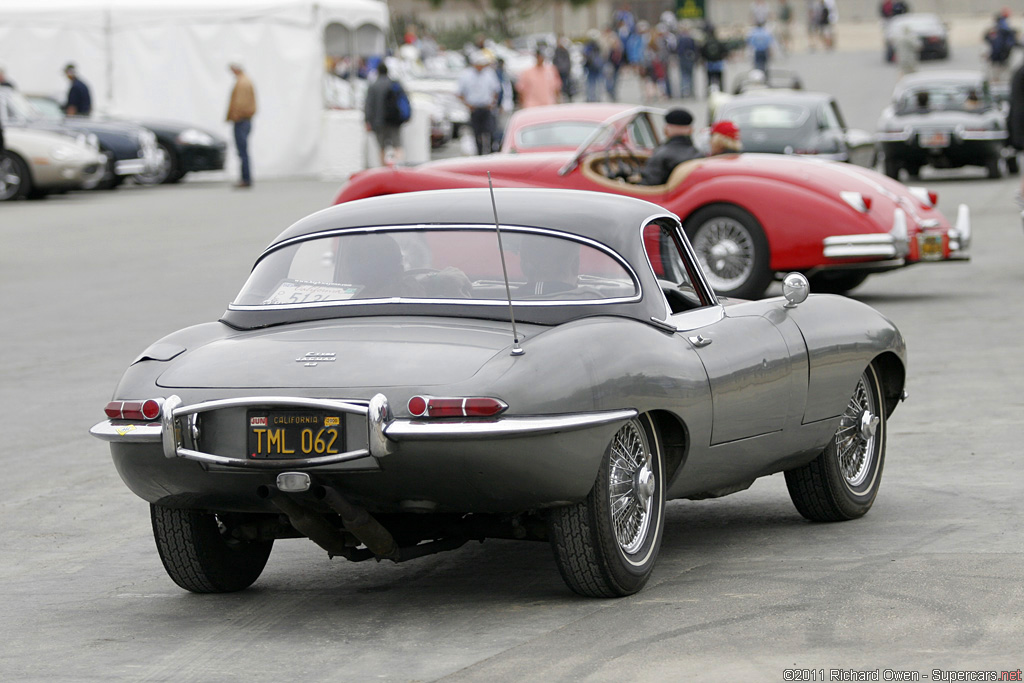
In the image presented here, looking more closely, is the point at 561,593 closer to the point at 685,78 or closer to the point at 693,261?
the point at 693,261

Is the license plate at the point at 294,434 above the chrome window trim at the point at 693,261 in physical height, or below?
below

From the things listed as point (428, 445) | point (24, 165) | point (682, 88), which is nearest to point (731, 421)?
point (428, 445)

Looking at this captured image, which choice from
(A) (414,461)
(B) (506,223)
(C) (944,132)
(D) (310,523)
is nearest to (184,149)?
(C) (944,132)

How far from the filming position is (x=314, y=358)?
520 centimetres

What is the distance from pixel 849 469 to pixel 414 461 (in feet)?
7.99

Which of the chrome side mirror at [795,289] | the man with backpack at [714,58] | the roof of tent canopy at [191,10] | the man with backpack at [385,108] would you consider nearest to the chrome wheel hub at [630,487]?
the chrome side mirror at [795,289]

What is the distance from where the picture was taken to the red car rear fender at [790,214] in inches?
519

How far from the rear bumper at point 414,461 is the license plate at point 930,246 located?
338 inches

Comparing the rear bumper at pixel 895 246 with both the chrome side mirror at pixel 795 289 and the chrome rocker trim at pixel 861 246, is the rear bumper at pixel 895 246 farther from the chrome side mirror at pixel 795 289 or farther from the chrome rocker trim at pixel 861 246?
the chrome side mirror at pixel 795 289

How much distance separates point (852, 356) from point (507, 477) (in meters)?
2.07

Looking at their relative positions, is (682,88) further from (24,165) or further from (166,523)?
(166,523)

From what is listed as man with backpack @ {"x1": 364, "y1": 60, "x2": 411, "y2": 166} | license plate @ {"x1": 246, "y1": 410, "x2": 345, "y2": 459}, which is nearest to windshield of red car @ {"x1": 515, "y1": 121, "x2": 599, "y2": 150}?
man with backpack @ {"x1": 364, "y1": 60, "x2": 411, "y2": 166}

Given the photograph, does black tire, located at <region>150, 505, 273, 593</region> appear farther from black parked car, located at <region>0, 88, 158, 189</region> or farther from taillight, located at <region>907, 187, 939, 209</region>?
black parked car, located at <region>0, 88, 158, 189</region>

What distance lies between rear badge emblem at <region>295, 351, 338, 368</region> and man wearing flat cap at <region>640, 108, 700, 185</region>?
9.01 m
